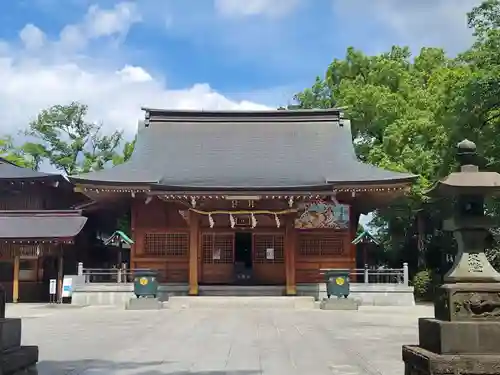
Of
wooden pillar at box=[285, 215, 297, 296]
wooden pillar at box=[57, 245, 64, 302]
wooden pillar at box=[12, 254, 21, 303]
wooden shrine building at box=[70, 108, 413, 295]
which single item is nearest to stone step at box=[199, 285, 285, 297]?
wooden shrine building at box=[70, 108, 413, 295]

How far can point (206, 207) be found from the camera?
24.1m

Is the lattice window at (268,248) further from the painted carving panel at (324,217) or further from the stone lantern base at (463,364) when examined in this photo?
the stone lantern base at (463,364)

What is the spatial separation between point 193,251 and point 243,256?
3.12 meters

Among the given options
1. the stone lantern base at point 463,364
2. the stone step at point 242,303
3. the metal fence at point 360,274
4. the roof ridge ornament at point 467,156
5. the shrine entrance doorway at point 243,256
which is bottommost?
the stone step at point 242,303

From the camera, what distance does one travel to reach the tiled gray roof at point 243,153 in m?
24.1

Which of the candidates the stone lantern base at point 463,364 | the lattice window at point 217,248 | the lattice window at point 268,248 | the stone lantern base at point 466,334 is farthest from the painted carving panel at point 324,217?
the stone lantern base at point 463,364

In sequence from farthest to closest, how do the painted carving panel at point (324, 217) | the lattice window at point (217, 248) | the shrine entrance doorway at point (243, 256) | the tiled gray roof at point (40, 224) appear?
the lattice window at point (217, 248) → the shrine entrance doorway at point (243, 256) → the painted carving panel at point (324, 217) → the tiled gray roof at point (40, 224)

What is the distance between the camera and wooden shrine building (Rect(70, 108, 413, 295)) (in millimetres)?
22953

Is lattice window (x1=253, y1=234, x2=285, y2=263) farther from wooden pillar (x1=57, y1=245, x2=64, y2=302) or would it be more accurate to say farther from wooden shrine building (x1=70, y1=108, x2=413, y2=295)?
wooden pillar (x1=57, y1=245, x2=64, y2=302)

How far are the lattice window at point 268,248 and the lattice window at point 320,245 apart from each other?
3.10ft

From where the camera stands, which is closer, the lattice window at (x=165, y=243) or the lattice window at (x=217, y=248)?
the lattice window at (x=165, y=243)

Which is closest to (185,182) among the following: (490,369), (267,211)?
(267,211)

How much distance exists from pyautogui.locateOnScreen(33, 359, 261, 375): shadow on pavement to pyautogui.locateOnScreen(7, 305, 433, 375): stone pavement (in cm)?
1

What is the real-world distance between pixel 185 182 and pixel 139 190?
2078mm
